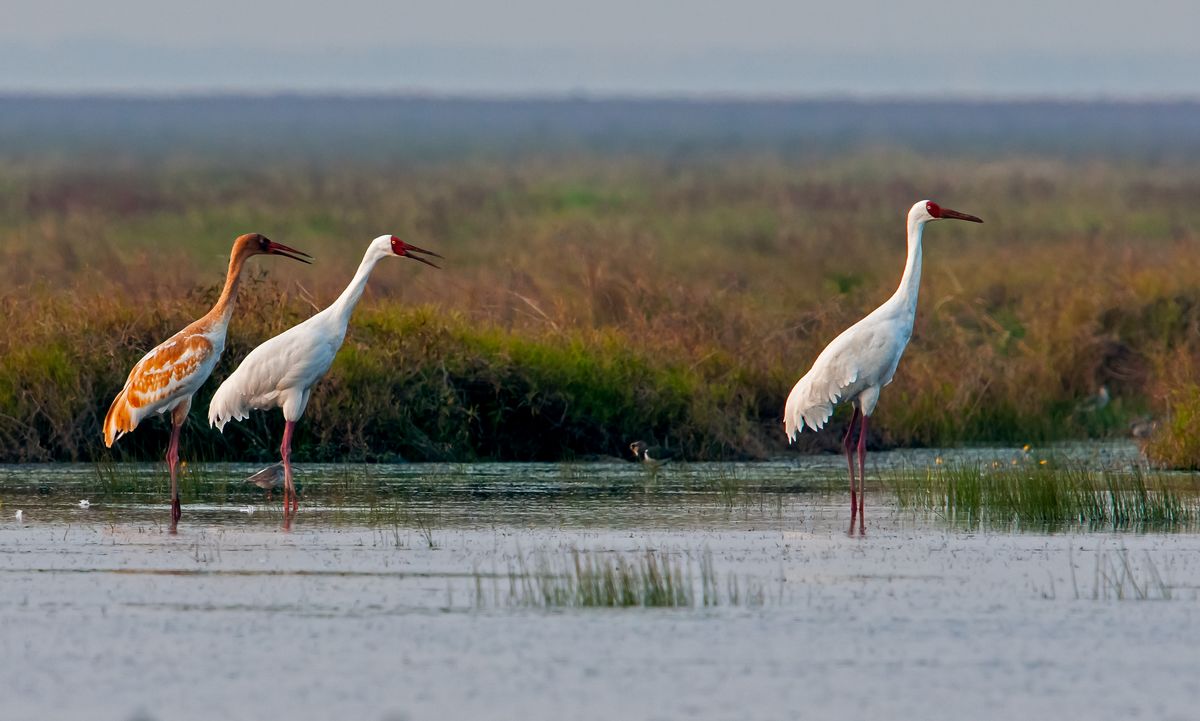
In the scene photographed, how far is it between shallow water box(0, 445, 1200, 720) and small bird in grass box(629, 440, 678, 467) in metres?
2.30

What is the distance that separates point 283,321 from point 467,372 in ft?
4.84

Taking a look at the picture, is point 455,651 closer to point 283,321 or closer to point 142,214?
point 283,321

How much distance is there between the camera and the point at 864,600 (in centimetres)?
1048

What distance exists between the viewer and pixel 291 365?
1448 centimetres

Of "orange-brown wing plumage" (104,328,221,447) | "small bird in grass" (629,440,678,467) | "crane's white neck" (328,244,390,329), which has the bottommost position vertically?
"small bird in grass" (629,440,678,467)

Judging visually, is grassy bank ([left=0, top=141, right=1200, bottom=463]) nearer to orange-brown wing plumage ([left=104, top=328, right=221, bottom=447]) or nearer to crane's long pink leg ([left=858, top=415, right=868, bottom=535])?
orange-brown wing plumage ([left=104, top=328, right=221, bottom=447])

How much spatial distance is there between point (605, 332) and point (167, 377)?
5.28 m

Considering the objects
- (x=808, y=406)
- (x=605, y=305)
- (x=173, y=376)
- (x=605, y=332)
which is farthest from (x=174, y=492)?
(x=605, y=305)

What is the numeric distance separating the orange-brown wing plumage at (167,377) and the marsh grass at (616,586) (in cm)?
347

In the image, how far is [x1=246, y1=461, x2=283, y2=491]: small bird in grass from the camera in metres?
14.7

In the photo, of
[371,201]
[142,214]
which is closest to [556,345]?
[142,214]

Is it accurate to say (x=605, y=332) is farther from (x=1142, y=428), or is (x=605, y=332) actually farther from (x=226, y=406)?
(x=226, y=406)

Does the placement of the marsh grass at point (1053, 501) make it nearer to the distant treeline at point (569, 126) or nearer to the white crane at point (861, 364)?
the white crane at point (861, 364)

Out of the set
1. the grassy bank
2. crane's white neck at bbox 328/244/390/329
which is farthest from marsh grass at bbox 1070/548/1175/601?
the grassy bank
